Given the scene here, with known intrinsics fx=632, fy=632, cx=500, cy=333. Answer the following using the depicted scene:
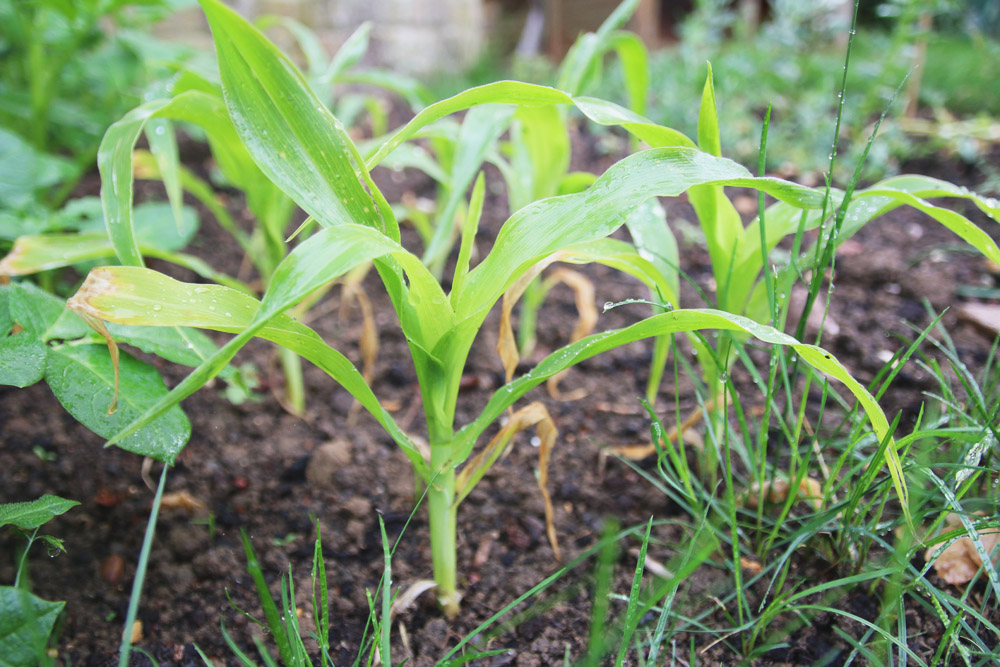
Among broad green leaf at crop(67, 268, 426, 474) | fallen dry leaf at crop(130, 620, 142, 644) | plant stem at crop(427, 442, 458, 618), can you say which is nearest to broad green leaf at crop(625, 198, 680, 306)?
plant stem at crop(427, 442, 458, 618)

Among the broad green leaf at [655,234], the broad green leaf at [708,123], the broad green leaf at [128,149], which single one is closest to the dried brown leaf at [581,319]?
the broad green leaf at [655,234]

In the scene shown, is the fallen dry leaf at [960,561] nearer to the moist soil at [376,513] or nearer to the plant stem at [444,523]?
the moist soil at [376,513]

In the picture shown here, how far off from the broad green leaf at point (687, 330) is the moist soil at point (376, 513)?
0.20 metres

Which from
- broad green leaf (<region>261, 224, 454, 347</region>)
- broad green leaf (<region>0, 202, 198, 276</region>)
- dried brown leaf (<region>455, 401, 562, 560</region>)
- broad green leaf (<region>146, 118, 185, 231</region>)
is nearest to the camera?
broad green leaf (<region>261, 224, 454, 347</region>)

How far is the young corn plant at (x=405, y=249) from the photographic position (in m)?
0.63

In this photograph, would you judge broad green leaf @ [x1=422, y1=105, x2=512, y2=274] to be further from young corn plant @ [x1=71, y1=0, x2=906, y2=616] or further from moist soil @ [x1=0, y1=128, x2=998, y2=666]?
moist soil @ [x1=0, y1=128, x2=998, y2=666]

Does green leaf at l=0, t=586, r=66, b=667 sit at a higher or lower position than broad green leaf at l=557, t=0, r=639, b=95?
lower

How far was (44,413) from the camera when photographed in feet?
3.90

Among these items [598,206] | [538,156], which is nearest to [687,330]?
[598,206]

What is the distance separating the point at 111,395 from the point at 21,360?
10cm

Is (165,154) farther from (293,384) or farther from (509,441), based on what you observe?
(509,441)

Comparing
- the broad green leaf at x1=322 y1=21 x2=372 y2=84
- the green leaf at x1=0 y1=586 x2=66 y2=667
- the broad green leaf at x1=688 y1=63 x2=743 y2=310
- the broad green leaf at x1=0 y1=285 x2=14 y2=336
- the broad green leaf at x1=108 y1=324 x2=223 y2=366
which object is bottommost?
the green leaf at x1=0 y1=586 x2=66 y2=667

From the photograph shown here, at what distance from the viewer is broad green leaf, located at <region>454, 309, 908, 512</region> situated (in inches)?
24.7

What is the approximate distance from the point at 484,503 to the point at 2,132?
124cm
